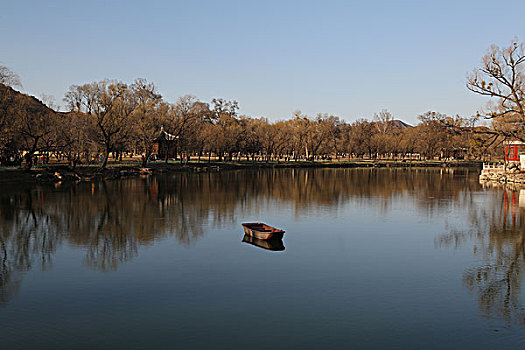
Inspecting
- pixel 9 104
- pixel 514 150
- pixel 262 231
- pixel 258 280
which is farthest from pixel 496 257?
pixel 514 150

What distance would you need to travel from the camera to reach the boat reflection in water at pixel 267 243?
25062mm

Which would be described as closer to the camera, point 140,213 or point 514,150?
point 140,213

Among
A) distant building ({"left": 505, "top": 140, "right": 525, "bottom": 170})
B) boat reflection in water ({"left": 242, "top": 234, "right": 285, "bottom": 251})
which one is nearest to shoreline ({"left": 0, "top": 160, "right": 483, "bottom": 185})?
boat reflection in water ({"left": 242, "top": 234, "right": 285, "bottom": 251})

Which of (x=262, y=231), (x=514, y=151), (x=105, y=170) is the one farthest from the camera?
(x=514, y=151)

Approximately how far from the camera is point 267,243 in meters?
25.9

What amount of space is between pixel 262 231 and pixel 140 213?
1419cm

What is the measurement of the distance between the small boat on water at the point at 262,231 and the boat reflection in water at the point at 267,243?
25 cm

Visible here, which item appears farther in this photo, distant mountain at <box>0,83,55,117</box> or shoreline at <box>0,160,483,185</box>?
shoreline at <box>0,160,483,185</box>

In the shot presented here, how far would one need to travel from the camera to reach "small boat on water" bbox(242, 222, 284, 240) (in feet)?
83.5

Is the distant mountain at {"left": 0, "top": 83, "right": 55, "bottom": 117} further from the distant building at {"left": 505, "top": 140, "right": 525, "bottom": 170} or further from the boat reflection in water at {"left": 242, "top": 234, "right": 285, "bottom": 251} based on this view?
the distant building at {"left": 505, "top": 140, "right": 525, "bottom": 170}

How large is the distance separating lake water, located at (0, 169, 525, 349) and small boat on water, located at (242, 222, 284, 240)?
1.84 feet

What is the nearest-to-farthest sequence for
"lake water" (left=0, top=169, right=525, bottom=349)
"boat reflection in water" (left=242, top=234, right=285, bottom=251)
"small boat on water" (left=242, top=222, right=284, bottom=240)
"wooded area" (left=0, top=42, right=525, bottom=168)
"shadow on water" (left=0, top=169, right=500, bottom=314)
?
"lake water" (left=0, top=169, right=525, bottom=349), "shadow on water" (left=0, top=169, right=500, bottom=314), "boat reflection in water" (left=242, top=234, right=285, bottom=251), "small boat on water" (left=242, top=222, right=284, bottom=240), "wooded area" (left=0, top=42, right=525, bottom=168)

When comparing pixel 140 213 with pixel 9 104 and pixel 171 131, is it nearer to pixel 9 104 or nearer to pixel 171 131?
pixel 9 104

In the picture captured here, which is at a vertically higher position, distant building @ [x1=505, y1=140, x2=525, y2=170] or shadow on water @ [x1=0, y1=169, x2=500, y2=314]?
distant building @ [x1=505, y1=140, x2=525, y2=170]
